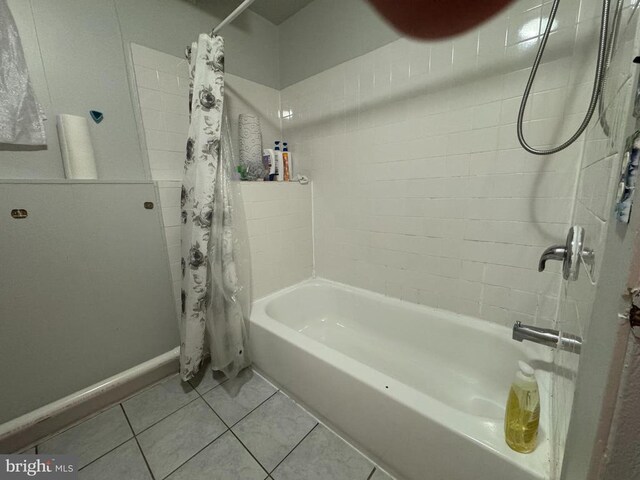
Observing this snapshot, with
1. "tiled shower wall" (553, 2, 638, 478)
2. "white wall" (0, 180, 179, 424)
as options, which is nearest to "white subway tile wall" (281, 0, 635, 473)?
"tiled shower wall" (553, 2, 638, 478)

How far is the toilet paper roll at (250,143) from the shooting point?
149cm

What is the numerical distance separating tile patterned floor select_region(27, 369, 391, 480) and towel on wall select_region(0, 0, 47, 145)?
48.1 inches

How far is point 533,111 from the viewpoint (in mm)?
919

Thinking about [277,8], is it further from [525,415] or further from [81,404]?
[81,404]

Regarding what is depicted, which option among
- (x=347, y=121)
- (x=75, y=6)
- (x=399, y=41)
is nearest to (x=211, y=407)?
(x=347, y=121)

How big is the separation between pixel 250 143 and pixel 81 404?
1.52 m

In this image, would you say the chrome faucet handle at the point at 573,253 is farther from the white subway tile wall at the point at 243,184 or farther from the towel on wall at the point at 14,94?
the towel on wall at the point at 14,94

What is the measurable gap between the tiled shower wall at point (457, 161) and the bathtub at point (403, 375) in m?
0.14

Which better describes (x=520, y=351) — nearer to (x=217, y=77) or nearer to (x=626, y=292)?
(x=626, y=292)

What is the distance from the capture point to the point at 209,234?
1.15 meters

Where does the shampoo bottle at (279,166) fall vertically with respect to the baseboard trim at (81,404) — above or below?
above

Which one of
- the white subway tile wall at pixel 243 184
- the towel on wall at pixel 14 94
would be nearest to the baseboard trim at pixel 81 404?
the white subway tile wall at pixel 243 184

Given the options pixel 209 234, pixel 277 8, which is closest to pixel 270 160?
pixel 209 234

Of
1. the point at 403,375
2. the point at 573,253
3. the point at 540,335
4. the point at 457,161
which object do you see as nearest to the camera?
the point at 573,253
